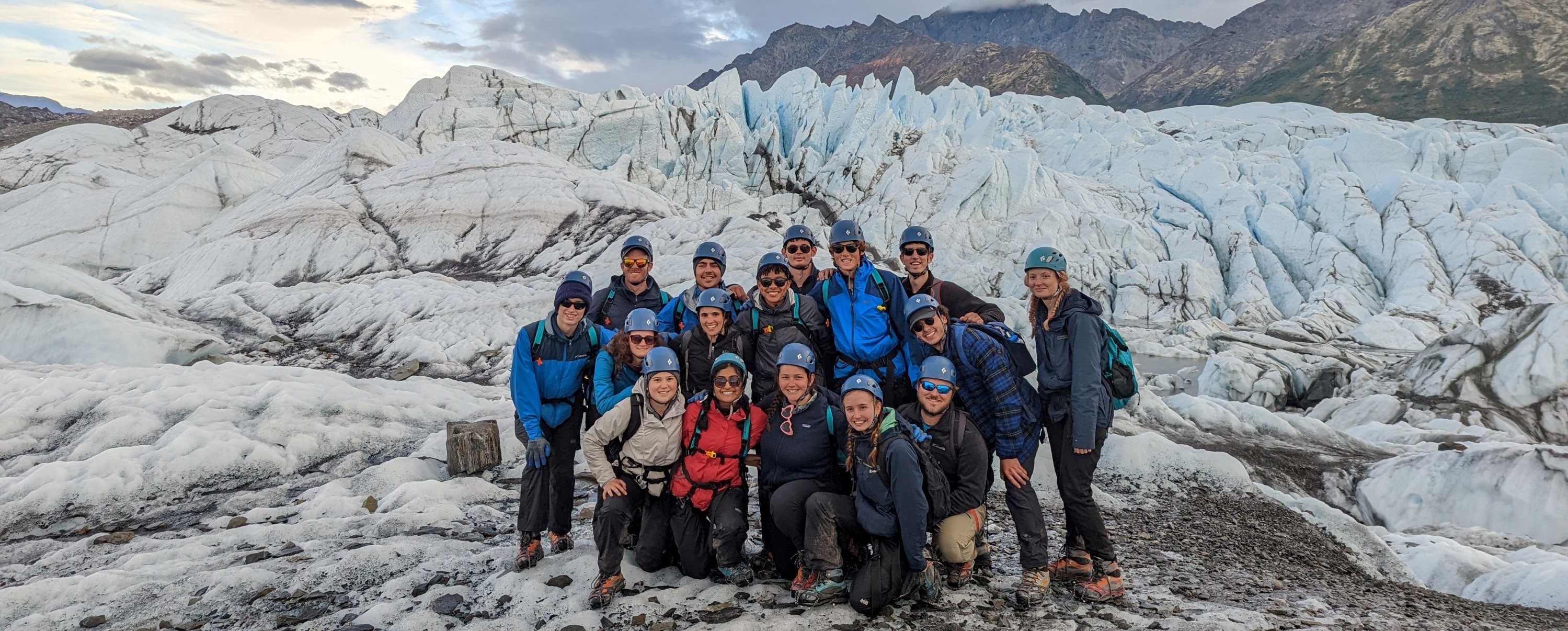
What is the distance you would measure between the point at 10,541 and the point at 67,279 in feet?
49.7

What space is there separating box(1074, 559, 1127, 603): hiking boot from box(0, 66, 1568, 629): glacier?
0.26 m

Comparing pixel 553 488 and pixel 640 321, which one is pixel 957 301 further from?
pixel 553 488

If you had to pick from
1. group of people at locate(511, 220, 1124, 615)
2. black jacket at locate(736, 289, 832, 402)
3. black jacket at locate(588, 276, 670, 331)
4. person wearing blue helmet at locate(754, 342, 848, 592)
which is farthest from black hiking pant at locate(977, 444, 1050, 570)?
black jacket at locate(588, 276, 670, 331)

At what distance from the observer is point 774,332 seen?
5242mm

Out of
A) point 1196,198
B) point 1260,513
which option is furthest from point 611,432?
point 1196,198

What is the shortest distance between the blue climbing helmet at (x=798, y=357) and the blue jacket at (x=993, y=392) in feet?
2.82

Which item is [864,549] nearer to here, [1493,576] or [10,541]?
[1493,576]

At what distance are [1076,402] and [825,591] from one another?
2.08m

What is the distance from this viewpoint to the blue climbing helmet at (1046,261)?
15.5 feet

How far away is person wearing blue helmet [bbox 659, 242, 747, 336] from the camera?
19.4 feet

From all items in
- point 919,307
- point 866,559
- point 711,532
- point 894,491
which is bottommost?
point 866,559

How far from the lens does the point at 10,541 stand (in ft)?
20.5

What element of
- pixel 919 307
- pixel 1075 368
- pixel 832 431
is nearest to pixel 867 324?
pixel 919 307

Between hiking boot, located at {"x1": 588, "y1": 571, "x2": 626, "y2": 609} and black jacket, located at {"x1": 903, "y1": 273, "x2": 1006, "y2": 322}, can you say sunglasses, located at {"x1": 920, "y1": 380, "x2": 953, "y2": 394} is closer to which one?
black jacket, located at {"x1": 903, "y1": 273, "x2": 1006, "y2": 322}
